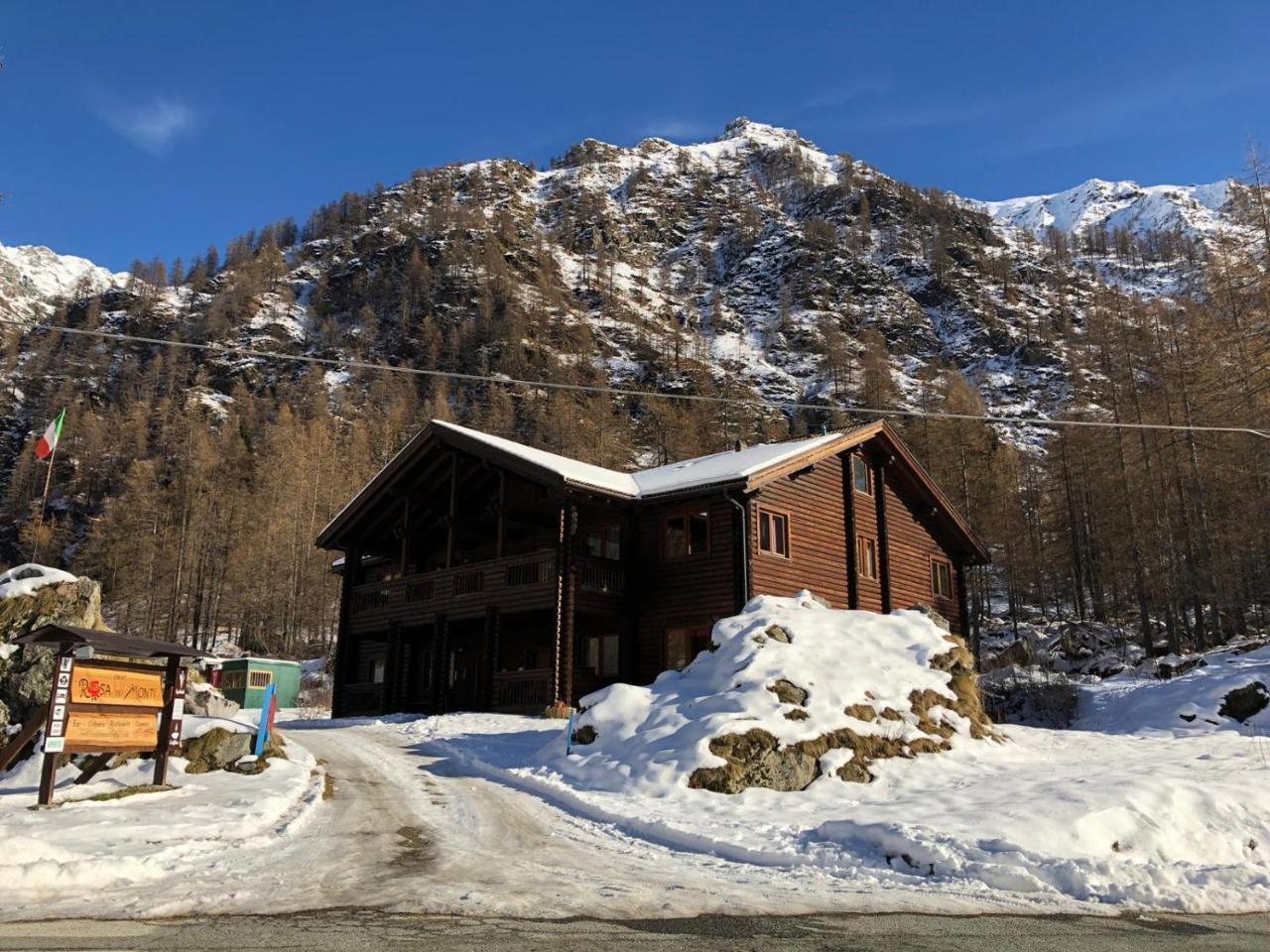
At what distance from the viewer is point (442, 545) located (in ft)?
107

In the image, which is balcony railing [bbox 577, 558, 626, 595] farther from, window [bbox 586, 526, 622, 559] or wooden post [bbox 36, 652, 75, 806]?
wooden post [bbox 36, 652, 75, 806]

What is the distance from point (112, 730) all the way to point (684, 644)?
16334mm

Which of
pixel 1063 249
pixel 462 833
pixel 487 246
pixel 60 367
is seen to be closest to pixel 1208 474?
pixel 462 833

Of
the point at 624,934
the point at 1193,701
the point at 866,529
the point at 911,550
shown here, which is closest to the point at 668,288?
the point at 911,550

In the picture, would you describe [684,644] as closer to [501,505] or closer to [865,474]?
[501,505]

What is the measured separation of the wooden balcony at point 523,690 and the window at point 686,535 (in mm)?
5138

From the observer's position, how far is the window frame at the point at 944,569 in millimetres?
32750

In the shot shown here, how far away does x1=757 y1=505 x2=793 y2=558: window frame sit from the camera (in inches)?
997

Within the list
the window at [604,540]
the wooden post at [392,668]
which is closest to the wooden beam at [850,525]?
the window at [604,540]

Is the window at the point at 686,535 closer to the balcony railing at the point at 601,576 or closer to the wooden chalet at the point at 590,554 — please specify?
the wooden chalet at the point at 590,554

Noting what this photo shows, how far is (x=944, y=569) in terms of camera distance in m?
33.8

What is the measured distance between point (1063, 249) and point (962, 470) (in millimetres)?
131115

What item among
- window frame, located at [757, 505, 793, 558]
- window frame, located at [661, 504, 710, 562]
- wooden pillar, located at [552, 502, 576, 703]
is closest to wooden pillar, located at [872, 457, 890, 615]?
window frame, located at [757, 505, 793, 558]

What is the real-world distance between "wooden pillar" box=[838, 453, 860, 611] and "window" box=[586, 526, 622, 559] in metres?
7.37
